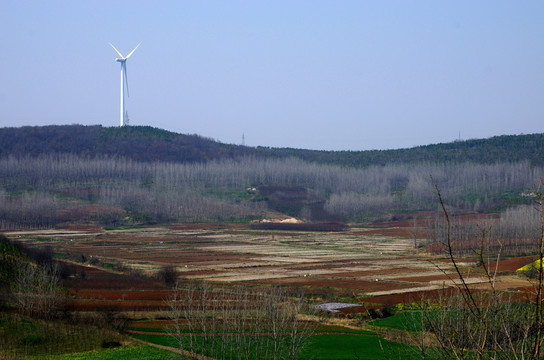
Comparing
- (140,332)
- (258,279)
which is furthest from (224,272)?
(140,332)

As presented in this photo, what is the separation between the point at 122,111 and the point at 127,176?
3386 cm

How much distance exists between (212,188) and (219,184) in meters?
3.69

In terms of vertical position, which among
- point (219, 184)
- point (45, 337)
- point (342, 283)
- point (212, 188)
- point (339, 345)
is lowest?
point (342, 283)

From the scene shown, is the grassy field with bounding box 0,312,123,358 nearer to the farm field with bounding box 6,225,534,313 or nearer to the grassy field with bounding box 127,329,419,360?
the grassy field with bounding box 127,329,419,360

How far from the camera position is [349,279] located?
6147 centimetres

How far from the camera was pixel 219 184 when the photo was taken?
166000 mm

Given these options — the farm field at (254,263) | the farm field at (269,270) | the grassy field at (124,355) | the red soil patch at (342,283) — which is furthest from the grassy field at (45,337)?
the red soil patch at (342,283)

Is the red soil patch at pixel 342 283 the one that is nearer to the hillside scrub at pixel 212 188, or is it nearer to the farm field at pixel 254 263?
the farm field at pixel 254 263

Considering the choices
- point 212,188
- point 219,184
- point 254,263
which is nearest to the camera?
point 254,263

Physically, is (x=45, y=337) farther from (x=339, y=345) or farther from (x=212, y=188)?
(x=212, y=188)

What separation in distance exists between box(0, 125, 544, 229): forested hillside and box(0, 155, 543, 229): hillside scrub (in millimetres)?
239

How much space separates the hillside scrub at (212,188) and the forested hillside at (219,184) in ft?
0.79

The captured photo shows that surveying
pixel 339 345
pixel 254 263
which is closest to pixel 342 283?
pixel 254 263

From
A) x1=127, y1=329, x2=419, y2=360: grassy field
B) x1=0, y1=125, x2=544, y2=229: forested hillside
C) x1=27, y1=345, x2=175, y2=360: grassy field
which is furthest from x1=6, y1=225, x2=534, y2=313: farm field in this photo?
x1=0, y1=125, x2=544, y2=229: forested hillside
